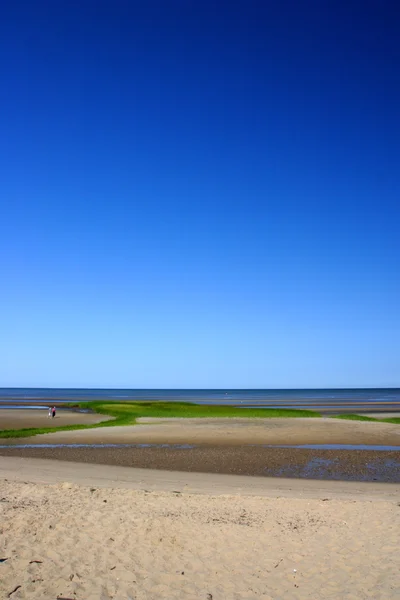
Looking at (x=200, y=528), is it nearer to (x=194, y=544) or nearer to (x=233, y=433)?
(x=194, y=544)

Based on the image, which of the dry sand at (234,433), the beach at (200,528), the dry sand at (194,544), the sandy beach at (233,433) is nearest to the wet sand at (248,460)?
the beach at (200,528)

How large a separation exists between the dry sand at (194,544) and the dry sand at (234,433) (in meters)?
15.1

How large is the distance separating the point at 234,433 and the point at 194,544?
24356 mm

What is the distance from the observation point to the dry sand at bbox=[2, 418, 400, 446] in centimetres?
3098

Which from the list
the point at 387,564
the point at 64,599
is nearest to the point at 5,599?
the point at 64,599

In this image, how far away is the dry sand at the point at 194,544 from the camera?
8680 millimetres

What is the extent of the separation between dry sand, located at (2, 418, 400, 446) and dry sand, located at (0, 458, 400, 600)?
15073 mm

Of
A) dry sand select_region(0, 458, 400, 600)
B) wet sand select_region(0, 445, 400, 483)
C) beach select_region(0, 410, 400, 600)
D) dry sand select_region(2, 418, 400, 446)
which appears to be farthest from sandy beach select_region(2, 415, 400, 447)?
dry sand select_region(0, 458, 400, 600)

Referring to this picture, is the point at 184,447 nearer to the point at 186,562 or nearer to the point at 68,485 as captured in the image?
the point at 68,485

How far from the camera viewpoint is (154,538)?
10992 millimetres

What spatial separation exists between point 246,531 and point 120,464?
12.1 m

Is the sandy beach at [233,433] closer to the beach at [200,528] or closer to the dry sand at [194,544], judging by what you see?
the beach at [200,528]

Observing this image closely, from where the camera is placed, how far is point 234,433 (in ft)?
114

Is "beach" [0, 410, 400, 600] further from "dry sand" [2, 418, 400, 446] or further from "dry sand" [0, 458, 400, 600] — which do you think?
"dry sand" [2, 418, 400, 446]
